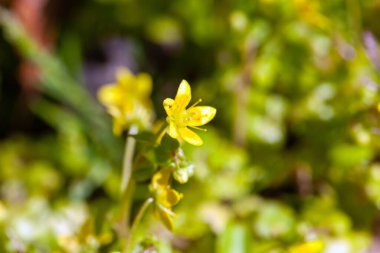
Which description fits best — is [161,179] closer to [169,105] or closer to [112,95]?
[169,105]

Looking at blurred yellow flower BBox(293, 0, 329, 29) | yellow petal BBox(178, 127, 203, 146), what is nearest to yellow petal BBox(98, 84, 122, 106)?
blurred yellow flower BBox(293, 0, 329, 29)

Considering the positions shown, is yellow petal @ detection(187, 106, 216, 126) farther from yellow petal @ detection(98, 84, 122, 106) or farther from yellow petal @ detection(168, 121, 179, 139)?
yellow petal @ detection(98, 84, 122, 106)

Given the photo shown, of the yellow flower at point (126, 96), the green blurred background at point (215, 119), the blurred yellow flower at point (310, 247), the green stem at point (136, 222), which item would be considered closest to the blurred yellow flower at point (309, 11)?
the green blurred background at point (215, 119)

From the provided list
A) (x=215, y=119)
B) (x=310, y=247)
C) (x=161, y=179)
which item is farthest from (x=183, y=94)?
(x=215, y=119)

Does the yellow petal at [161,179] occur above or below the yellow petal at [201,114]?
below

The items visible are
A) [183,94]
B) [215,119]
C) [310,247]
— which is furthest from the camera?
[215,119]

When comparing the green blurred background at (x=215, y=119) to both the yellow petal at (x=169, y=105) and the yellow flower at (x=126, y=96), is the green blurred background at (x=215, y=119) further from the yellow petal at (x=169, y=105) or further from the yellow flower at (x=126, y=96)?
the yellow petal at (x=169, y=105)

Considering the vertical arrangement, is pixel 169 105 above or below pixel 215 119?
below
